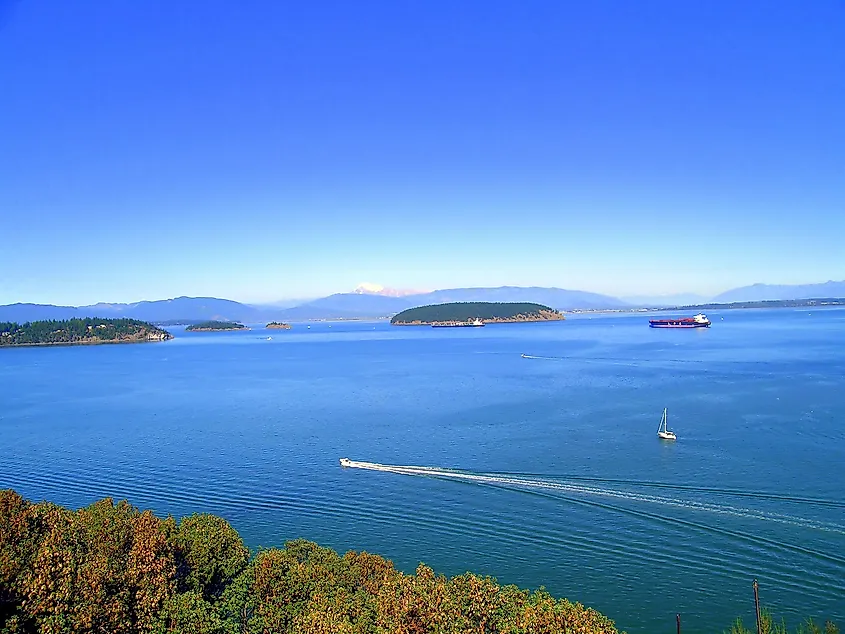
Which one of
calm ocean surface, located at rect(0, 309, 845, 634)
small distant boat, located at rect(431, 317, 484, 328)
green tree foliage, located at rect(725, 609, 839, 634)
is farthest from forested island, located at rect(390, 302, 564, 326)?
green tree foliage, located at rect(725, 609, 839, 634)

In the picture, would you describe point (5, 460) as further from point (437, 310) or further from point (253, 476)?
point (437, 310)

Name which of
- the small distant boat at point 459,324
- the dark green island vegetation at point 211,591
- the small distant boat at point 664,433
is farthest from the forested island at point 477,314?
the dark green island vegetation at point 211,591

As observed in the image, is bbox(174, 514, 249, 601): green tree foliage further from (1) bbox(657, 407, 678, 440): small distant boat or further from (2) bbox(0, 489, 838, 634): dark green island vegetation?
(1) bbox(657, 407, 678, 440): small distant boat

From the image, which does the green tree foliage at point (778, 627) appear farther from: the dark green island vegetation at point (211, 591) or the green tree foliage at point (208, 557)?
the green tree foliage at point (208, 557)

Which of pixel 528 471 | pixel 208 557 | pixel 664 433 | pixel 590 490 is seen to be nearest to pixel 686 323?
pixel 664 433

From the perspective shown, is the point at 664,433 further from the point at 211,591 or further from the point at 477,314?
the point at 477,314

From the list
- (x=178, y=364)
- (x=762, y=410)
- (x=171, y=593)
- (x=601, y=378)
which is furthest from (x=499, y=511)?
(x=178, y=364)
